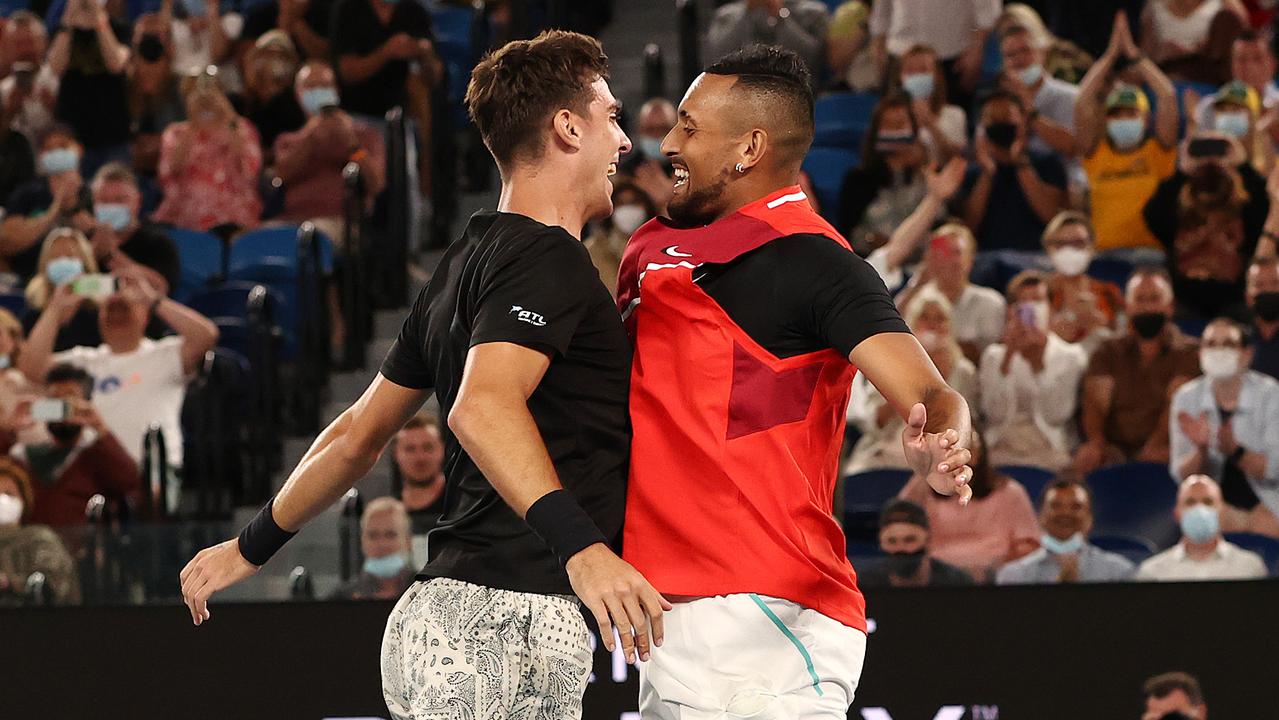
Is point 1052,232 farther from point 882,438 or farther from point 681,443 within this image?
point 681,443

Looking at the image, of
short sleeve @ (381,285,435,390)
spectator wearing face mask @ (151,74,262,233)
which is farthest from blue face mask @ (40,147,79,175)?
short sleeve @ (381,285,435,390)

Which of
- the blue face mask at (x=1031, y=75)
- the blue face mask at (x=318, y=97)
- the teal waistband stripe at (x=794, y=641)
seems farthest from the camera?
the blue face mask at (x=318, y=97)

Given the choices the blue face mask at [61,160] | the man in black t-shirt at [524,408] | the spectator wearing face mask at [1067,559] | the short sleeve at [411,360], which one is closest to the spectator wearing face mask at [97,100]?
the blue face mask at [61,160]

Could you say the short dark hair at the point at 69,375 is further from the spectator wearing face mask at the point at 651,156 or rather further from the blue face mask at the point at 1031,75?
the blue face mask at the point at 1031,75

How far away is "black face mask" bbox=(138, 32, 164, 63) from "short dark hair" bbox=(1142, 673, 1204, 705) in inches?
282

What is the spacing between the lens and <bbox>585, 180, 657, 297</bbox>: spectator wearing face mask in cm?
820

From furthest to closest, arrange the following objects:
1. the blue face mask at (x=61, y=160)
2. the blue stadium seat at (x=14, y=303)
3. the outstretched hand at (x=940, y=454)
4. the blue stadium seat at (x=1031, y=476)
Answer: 1. the blue face mask at (x=61, y=160)
2. the blue stadium seat at (x=14, y=303)
3. the blue stadium seat at (x=1031, y=476)
4. the outstretched hand at (x=940, y=454)

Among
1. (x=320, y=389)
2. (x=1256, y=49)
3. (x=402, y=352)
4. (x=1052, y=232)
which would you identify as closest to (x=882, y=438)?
(x=1052, y=232)

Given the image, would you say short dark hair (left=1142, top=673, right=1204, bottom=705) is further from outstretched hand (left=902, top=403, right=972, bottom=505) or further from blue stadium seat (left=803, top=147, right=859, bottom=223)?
blue stadium seat (left=803, top=147, right=859, bottom=223)

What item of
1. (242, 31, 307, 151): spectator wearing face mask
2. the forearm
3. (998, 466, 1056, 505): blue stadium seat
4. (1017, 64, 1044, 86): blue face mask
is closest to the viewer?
the forearm

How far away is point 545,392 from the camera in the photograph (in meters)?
3.29

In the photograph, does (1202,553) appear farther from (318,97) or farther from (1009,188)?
(318,97)

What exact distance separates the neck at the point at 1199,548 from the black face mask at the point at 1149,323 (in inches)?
60.2

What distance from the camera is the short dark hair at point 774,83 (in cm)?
348
